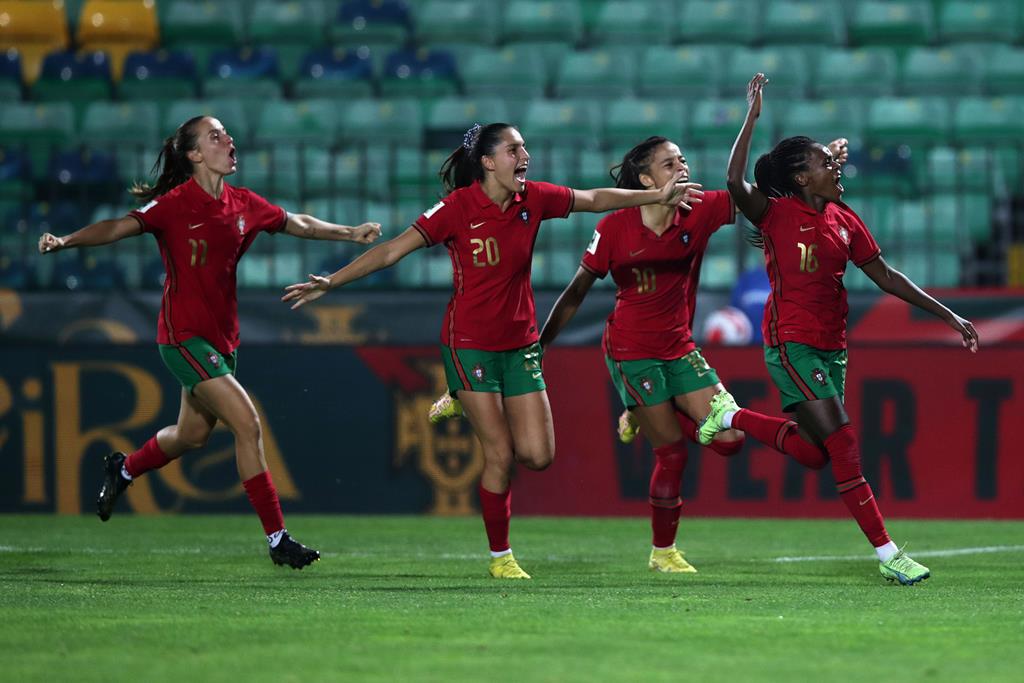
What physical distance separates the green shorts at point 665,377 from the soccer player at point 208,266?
1481 mm

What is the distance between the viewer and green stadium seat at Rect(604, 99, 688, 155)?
14.5m

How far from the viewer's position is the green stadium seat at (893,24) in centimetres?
1602

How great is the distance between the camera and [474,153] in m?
7.73

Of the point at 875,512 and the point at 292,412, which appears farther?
the point at 292,412

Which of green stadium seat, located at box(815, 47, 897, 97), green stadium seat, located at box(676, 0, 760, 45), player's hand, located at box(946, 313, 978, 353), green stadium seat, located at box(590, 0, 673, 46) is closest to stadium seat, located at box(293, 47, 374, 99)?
green stadium seat, located at box(590, 0, 673, 46)

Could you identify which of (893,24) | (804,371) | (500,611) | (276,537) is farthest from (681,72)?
(500,611)

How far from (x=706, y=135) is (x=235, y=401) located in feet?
24.6

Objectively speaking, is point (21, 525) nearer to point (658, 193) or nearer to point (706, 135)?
point (658, 193)

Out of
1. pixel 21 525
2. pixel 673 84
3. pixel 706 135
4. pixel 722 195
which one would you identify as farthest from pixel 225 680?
pixel 673 84

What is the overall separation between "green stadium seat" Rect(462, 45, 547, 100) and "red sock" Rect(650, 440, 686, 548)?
7861 mm

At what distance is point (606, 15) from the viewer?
53.3ft

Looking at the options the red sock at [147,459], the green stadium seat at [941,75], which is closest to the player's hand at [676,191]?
the red sock at [147,459]

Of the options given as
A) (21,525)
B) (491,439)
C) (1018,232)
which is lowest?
(21,525)

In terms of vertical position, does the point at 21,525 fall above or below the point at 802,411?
below
